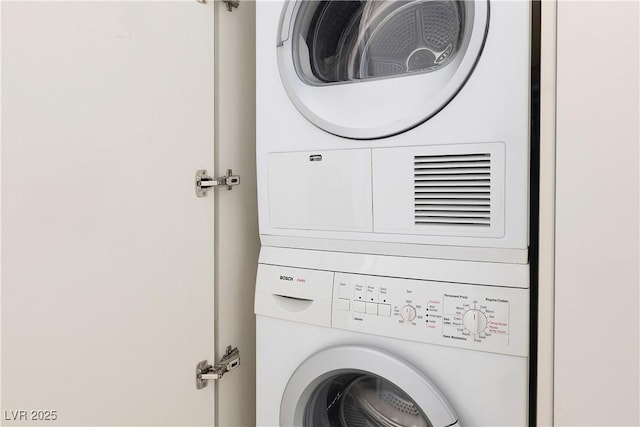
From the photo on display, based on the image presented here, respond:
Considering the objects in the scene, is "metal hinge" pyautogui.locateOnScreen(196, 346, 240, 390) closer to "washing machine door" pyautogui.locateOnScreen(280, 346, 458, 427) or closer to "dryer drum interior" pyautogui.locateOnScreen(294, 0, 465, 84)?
"washing machine door" pyautogui.locateOnScreen(280, 346, 458, 427)

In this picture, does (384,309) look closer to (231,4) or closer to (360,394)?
(360,394)

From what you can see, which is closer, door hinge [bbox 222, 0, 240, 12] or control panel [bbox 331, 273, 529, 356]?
control panel [bbox 331, 273, 529, 356]

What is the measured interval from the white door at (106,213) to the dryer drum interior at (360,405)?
0.31m

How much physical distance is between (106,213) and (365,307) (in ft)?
1.99

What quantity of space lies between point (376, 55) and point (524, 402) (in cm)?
86

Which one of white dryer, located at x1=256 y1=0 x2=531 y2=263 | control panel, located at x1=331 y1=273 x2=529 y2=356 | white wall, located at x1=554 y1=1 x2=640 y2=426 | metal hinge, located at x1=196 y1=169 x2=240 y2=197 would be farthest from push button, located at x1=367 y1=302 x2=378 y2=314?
metal hinge, located at x1=196 y1=169 x2=240 y2=197

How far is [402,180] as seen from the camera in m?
0.99

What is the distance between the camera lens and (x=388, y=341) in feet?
3.27

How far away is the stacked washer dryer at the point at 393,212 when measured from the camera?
35.0 inches

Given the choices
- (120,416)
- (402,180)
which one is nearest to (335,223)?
(402,180)

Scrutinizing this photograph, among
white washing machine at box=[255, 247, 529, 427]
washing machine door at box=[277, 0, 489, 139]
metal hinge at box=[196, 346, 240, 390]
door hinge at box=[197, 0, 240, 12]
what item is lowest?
metal hinge at box=[196, 346, 240, 390]

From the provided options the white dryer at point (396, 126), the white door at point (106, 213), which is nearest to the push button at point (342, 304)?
the white dryer at point (396, 126)

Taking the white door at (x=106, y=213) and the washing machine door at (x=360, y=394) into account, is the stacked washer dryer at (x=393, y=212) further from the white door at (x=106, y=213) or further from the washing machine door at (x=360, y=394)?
the white door at (x=106, y=213)

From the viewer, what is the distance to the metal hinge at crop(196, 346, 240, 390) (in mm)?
1125
